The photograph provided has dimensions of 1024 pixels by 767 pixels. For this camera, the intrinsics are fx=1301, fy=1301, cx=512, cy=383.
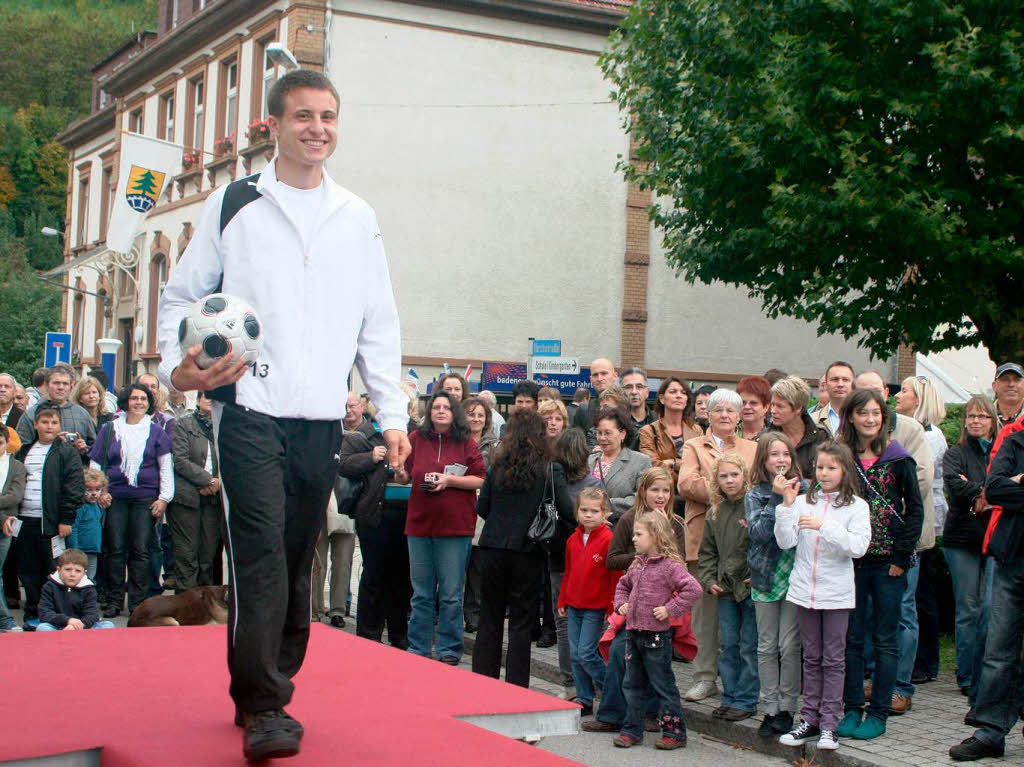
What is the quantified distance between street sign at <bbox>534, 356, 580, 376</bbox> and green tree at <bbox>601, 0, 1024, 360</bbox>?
128 inches

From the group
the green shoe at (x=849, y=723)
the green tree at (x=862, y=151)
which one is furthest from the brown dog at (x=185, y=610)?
the green tree at (x=862, y=151)

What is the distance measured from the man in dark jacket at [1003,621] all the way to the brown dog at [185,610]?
5.36 metres

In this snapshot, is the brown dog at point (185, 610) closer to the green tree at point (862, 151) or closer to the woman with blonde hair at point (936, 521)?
the woman with blonde hair at point (936, 521)

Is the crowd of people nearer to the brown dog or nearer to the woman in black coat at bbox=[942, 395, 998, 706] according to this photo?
the woman in black coat at bbox=[942, 395, 998, 706]

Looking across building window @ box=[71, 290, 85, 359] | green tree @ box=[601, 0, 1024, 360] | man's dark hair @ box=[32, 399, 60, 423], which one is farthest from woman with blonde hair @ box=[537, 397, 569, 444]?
building window @ box=[71, 290, 85, 359]

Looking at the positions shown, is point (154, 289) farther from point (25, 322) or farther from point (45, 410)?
point (25, 322)

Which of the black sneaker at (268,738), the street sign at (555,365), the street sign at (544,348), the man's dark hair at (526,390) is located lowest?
the black sneaker at (268,738)

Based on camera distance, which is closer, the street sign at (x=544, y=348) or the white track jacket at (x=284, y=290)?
the white track jacket at (x=284, y=290)

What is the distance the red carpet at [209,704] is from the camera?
13.9 ft

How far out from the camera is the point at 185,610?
977 centimetres

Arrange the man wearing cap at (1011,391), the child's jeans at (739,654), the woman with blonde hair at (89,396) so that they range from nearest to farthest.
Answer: the child's jeans at (739,654), the man wearing cap at (1011,391), the woman with blonde hair at (89,396)

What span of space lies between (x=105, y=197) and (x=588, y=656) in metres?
37.3

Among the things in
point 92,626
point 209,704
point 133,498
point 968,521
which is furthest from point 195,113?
point 209,704

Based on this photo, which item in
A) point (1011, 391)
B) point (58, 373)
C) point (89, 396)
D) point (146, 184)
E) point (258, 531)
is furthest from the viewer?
point (146, 184)
